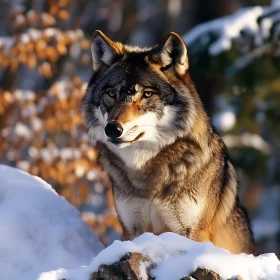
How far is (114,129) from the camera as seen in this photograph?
16.3 feet

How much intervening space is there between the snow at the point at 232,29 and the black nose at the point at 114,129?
4.77 metres

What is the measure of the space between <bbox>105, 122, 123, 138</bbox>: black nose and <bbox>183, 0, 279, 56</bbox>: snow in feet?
15.6

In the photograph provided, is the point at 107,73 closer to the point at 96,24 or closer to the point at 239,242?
the point at 239,242

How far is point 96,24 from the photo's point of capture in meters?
19.2

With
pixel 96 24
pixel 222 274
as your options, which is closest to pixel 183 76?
pixel 222 274

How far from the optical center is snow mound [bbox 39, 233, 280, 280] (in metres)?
4.02

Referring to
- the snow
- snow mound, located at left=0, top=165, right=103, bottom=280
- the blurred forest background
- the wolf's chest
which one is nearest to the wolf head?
the wolf's chest

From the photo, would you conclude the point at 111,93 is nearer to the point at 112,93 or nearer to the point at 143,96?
the point at 112,93

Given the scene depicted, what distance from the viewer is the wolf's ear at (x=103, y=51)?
5762mm

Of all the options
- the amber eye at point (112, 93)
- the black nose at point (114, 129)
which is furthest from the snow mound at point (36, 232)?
the amber eye at point (112, 93)

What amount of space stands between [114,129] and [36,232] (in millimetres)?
1040

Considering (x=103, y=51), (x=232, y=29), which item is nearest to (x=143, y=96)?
(x=103, y=51)

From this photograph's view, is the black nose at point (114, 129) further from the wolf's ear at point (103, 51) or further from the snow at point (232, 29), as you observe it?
the snow at point (232, 29)

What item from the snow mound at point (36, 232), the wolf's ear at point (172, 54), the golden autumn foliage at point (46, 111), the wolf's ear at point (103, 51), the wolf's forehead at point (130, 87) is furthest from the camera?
the golden autumn foliage at point (46, 111)
